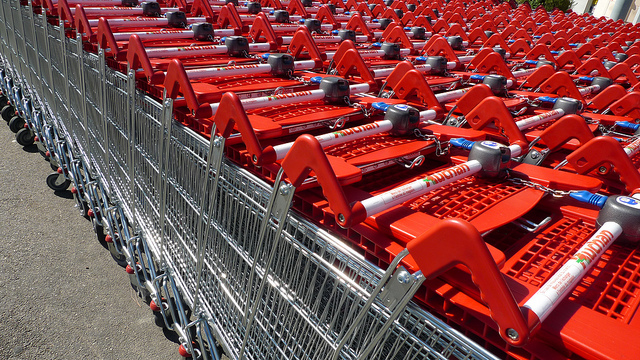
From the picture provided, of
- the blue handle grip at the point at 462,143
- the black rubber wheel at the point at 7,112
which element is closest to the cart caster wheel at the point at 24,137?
the black rubber wheel at the point at 7,112

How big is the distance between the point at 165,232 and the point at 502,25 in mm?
6885

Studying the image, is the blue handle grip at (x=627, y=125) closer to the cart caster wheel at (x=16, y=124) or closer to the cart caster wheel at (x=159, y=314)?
the cart caster wheel at (x=159, y=314)

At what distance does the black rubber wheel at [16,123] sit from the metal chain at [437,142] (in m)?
4.94

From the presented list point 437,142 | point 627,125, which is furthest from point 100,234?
point 627,125

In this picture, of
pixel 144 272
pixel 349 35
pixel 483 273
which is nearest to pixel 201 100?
pixel 144 272

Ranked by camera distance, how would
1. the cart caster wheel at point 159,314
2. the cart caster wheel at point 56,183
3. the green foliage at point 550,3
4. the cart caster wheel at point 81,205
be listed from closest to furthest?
the cart caster wheel at point 159,314, the cart caster wheel at point 81,205, the cart caster wheel at point 56,183, the green foliage at point 550,3

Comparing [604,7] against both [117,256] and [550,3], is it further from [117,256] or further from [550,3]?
[117,256]

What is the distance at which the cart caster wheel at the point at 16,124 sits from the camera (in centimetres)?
486

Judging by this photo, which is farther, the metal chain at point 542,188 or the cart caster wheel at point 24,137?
the cart caster wheel at point 24,137

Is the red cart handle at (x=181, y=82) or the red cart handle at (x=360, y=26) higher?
the red cart handle at (x=360, y=26)

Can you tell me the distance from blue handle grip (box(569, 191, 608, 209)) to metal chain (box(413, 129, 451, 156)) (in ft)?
1.87

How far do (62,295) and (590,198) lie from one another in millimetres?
3110

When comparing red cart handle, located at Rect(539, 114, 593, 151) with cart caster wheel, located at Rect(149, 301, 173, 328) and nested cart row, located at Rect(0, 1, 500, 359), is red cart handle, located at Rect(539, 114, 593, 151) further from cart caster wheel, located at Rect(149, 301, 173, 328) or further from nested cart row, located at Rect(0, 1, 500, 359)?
cart caster wheel, located at Rect(149, 301, 173, 328)

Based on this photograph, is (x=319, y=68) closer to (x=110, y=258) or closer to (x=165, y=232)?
(x=165, y=232)
